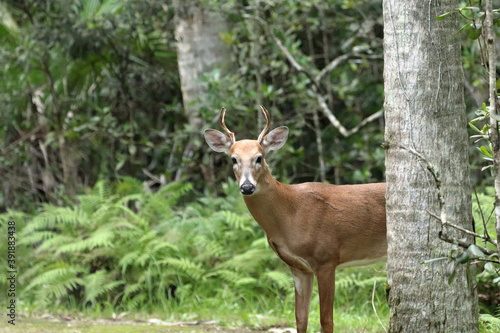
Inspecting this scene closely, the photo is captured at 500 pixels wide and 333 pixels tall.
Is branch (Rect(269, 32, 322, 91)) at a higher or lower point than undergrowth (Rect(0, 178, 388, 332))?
higher

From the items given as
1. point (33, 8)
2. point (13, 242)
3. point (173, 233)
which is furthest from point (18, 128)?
point (173, 233)

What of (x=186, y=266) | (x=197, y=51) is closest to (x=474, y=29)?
(x=186, y=266)

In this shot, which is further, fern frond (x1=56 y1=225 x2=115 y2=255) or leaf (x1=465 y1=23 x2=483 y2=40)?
fern frond (x1=56 y1=225 x2=115 y2=255)

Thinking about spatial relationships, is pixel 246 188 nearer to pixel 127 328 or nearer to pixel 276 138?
pixel 276 138

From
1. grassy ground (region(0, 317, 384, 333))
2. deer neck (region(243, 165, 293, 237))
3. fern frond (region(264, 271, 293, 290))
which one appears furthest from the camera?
fern frond (region(264, 271, 293, 290))

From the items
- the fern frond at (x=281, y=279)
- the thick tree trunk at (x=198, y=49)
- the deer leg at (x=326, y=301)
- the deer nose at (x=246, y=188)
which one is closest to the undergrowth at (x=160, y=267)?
the fern frond at (x=281, y=279)

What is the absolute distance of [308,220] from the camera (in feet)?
17.3

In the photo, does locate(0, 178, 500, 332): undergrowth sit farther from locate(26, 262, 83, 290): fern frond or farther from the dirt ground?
the dirt ground

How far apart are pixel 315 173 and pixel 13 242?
13.9ft

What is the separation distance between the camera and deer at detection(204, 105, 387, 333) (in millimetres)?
5145

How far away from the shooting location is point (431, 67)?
12.7 ft

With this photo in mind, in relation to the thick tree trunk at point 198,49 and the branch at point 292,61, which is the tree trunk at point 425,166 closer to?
the branch at point 292,61

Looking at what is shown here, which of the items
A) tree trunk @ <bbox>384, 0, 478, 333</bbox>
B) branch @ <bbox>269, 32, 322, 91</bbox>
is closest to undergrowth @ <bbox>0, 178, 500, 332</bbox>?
branch @ <bbox>269, 32, 322, 91</bbox>

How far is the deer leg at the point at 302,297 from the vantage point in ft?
17.5
